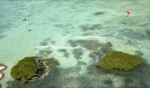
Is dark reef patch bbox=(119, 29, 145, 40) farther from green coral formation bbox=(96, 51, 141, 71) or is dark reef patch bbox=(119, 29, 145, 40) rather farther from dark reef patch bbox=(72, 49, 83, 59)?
dark reef patch bbox=(72, 49, 83, 59)

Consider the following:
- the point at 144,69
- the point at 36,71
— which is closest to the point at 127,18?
the point at 144,69

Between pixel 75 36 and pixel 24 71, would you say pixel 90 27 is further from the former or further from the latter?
pixel 24 71

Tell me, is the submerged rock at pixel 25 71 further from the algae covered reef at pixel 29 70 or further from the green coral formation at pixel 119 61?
the green coral formation at pixel 119 61

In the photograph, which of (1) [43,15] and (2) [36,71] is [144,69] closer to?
(2) [36,71]

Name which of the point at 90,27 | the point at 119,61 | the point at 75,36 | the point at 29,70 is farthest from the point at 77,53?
the point at 90,27

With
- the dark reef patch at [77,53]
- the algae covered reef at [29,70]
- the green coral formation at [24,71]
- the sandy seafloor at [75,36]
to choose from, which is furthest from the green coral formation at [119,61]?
the green coral formation at [24,71]

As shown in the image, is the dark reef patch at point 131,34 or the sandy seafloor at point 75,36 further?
the dark reef patch at point 131,34

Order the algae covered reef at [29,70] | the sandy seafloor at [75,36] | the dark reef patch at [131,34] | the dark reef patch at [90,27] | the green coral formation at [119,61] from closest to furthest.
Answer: the sandy seafloor at [75,36], the algae covered reef at [29,70], the green coral formation at [119,61], the dark reef patch at [131,34], the dark reef patch at [90,27]

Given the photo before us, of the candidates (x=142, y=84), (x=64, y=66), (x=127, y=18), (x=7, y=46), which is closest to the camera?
(x=142, y=84)
